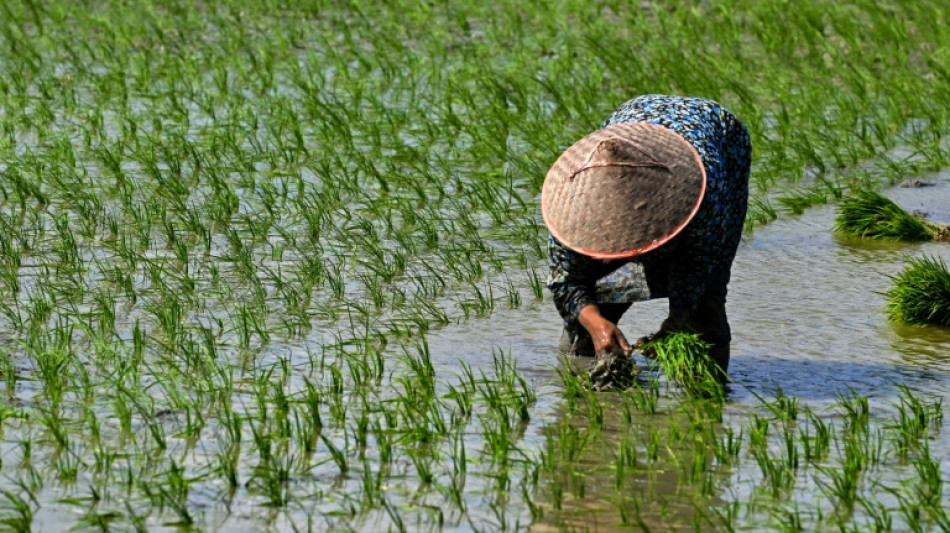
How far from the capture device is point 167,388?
4652 mm

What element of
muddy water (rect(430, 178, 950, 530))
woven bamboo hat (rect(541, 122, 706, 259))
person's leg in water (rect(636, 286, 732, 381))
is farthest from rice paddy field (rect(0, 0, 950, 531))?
woven bamboo hat (rect(541, 122, 706, 259))

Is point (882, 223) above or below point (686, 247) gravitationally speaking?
above

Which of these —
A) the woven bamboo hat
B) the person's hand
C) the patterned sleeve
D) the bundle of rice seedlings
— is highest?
the woven bamboo hat

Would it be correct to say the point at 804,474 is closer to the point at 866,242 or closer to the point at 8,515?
the point at 8,515

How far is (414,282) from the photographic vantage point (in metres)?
6.14

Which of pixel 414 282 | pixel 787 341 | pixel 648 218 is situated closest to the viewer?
pixel 648 218

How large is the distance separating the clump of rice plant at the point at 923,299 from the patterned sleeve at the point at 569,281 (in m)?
1.63

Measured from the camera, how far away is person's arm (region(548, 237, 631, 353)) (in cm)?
455

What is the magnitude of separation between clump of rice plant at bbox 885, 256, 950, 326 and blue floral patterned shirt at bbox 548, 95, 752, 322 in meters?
1.03

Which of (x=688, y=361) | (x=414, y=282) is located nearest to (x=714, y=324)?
(x=688, y=361)

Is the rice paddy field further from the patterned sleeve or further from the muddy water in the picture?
the patterned sleeve

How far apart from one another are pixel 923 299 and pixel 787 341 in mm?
563

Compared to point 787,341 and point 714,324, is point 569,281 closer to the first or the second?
point 714,324

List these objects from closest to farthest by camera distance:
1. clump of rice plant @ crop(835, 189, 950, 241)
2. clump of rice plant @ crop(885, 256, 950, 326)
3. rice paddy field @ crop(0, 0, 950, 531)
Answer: rice paddy field @ crop(0, 0, 950, 531), clump of rice plant @ crop(885, 256, 950, 326), clump of rice plant @ crop(835, 189, 950, 241)
